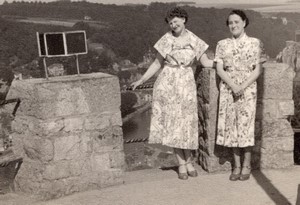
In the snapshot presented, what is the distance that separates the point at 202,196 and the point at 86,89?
156cm

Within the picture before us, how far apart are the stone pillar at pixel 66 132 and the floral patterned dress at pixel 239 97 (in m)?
1.14

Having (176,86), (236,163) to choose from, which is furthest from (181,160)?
(176,86)

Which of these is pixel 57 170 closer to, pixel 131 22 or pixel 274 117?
pixel 274 117

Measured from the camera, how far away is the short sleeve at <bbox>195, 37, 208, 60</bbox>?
14.5 feet

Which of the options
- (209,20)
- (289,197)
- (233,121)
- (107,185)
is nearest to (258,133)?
(233,121)

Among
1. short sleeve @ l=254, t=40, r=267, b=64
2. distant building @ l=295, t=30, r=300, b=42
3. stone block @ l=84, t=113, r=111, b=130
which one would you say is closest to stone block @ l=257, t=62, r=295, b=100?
short sleeve @ l=254, t=40, r=267, b=64

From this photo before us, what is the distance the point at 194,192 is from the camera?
4.23m

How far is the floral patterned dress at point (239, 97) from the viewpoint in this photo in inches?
171

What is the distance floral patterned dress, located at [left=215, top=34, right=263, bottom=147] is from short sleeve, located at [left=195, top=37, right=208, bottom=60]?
0.15 meters

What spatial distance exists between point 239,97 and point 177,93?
652 mm

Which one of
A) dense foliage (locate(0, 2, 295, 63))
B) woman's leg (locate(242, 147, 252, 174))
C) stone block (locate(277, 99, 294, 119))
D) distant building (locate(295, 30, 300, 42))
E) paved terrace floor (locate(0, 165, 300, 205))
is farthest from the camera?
distant building (locate(295, 30, 300, 42))

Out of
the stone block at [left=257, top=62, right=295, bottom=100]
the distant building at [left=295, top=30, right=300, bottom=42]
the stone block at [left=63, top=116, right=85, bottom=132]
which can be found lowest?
the distant building at [left=295, top=30, right=300, bottom=42]

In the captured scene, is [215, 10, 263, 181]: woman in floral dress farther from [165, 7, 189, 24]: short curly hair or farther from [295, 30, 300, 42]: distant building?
[295, 30, 300, 42]: distant building

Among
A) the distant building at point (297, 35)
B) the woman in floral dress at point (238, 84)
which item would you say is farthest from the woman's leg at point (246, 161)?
the distant building at point (297, 35)
